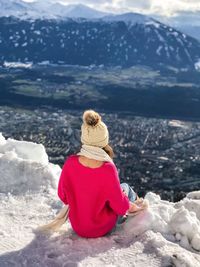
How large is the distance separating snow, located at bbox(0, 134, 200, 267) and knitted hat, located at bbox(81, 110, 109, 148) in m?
1.96

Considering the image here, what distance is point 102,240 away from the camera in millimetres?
11164

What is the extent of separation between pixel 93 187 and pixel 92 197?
0.23m

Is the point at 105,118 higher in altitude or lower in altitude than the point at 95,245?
lower

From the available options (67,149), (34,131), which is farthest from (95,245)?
(34,131)

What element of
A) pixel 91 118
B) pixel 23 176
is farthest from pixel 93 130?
pixel 23 176

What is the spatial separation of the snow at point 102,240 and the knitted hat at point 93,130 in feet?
6.44

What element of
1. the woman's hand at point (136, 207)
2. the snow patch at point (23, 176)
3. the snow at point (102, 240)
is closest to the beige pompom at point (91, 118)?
the woman's hand at point (136, 207)

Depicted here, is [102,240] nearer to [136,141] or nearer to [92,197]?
[92,197]

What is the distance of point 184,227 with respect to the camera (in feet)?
37.1

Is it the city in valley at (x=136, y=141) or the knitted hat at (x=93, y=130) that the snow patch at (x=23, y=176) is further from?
the city in valley at (x=136, y=141)

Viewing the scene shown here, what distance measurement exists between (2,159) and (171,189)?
7667cm

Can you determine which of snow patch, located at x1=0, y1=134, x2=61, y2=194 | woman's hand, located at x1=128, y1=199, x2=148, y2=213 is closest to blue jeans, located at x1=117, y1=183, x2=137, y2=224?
woman's hand, located at x1=128, y1=199, x2=148, y2=213

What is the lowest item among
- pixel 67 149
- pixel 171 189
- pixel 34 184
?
pixel 67 149

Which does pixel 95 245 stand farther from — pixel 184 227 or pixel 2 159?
pixel 2 159
